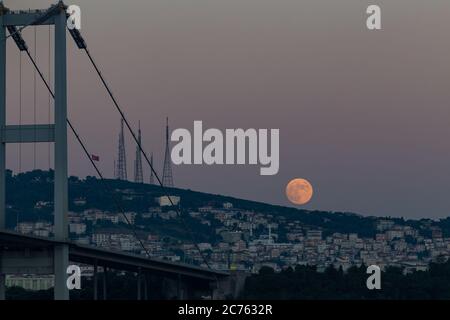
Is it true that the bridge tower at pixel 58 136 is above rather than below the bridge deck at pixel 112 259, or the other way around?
above

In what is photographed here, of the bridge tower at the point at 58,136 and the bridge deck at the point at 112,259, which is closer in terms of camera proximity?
the bridge deck at the point at 112,259

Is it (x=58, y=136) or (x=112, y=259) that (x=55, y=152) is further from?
(x=112, y=259)

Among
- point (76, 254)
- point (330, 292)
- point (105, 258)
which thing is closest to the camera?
point (76, 254)

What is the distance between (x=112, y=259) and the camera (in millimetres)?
122438

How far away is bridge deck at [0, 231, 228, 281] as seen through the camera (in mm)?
97625

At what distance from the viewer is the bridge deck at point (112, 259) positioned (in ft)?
320

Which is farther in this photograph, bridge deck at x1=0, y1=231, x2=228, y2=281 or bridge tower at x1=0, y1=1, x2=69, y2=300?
bridge tower at x1=0, y1=1, x2=69, y2=300

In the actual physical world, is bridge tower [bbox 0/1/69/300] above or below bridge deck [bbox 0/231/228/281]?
above
